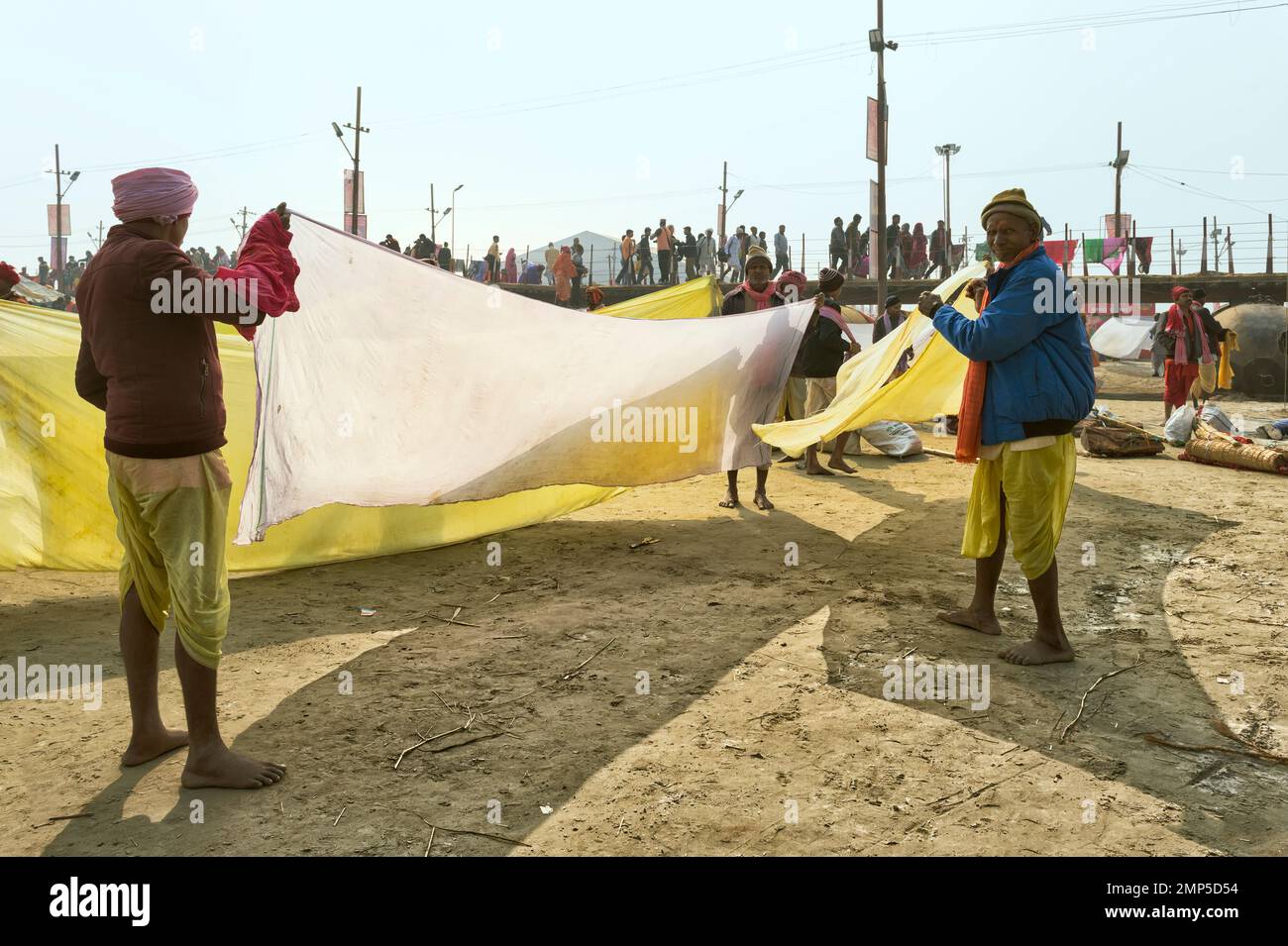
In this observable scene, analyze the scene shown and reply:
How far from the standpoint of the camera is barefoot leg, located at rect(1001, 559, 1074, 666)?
405 centimetres

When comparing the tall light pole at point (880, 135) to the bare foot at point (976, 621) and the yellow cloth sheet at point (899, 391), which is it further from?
the bare foot at point (976, 621)

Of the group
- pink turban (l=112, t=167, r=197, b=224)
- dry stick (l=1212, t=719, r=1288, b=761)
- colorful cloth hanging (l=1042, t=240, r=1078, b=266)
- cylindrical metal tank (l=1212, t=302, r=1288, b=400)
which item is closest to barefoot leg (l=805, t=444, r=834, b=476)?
dry stick (l=1212, t=719, r=1288, b=761)

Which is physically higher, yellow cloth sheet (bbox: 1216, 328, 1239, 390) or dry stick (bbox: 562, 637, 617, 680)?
yellow cloth sheet (bbox: 1216, 328, 1239, 390)

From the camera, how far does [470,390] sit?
543 cm

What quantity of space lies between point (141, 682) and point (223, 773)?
42cm

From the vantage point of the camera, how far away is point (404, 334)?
5.20 m

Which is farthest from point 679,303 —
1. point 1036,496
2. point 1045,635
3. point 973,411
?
point 1045,635

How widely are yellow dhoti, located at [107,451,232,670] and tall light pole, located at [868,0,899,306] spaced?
56.0 ft

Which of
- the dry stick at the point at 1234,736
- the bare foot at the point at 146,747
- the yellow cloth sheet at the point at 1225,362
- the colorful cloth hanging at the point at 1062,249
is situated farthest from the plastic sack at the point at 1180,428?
the colorful cloth hanging at the point at 1062,249

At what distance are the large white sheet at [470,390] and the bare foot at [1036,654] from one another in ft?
8.51

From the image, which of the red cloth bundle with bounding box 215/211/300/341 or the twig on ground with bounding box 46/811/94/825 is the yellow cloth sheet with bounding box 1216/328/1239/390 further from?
the twig on ground with bounding box 46/811/94/825

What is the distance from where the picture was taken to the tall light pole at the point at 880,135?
754 inches

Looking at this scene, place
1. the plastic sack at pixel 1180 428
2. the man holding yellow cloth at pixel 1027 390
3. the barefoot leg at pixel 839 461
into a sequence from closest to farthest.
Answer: the man holding yellow cloth at pixel 1027 390, the barefoot leg at pixel 839 461, the plastic sack at pixel 1180 428

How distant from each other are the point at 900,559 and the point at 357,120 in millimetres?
30215
